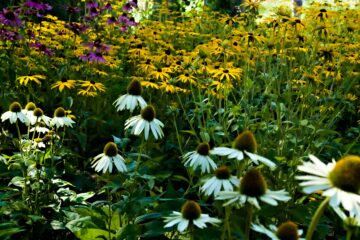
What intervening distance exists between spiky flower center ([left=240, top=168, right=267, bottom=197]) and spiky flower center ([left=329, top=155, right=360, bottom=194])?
22 cm

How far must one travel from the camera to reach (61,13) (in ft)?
22.0

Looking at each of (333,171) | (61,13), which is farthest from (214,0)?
(333,171)

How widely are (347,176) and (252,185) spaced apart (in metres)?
0.26

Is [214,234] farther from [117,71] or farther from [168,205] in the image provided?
[117,71]

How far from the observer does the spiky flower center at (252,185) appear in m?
1.19

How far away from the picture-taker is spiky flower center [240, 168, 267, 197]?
1186 mm

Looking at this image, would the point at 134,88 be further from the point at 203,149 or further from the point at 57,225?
the point at 57,225

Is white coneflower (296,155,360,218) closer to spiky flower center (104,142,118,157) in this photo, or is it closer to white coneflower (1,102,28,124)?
spiky flower center (104,142,118,157)

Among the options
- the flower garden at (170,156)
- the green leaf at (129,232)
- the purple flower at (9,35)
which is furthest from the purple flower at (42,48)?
the green leaf at (129,232)

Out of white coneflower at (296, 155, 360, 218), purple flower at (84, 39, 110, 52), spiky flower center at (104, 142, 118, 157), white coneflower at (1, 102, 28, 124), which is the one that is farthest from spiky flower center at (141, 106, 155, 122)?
purple flower at (84, 39, 110, 52)

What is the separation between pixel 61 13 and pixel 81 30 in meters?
2.85

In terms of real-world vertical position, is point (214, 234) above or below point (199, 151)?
below

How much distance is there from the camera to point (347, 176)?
98cm

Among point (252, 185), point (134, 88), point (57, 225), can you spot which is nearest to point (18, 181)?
point (57, 225)
